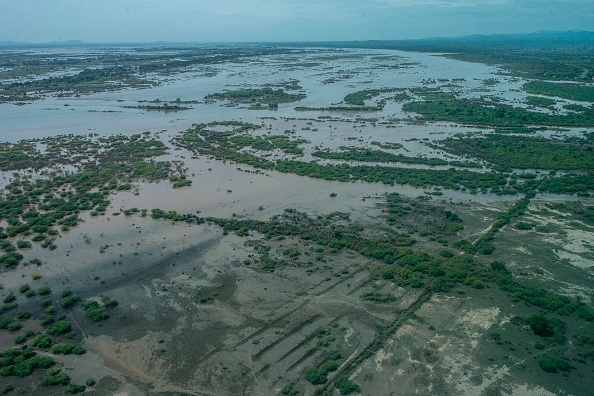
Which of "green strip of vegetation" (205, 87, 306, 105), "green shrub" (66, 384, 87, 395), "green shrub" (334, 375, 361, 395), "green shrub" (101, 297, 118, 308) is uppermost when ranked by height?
"green strip of vegetation" (205, 87, 306, 105)

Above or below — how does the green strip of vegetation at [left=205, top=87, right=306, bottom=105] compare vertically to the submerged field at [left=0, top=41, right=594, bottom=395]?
above

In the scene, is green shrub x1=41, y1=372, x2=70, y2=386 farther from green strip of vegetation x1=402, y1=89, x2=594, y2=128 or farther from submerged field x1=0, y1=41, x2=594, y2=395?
green strip of vegetation x1=402, y1=89, x2=594, y2=128

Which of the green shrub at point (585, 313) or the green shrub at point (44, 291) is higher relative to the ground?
the green shrub at point (585, 313)

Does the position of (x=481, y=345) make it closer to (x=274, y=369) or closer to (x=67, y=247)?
(x=274, y=369)

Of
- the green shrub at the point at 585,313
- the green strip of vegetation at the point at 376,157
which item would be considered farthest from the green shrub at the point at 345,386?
the green strip of vegetation at the point at 376,157

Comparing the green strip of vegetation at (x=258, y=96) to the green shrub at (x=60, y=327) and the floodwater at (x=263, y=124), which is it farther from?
the green shrub at (x=60, y=327)

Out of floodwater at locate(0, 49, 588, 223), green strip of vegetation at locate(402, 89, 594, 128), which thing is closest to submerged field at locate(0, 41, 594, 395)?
floodwater at locate(0, 49, 588, 223)

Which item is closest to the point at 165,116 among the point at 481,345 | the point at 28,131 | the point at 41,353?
the point at 28,131

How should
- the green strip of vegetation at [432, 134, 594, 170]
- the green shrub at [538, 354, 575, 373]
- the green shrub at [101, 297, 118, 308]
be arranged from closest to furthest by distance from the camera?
the green shrub at [538, 354, 575, 373] → the green shrub at [101, 297, 118, 308] → the green strip of vegetation at [432, 134, 594, 170]

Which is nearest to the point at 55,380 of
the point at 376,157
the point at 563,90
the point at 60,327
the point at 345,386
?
the point at 60,327
